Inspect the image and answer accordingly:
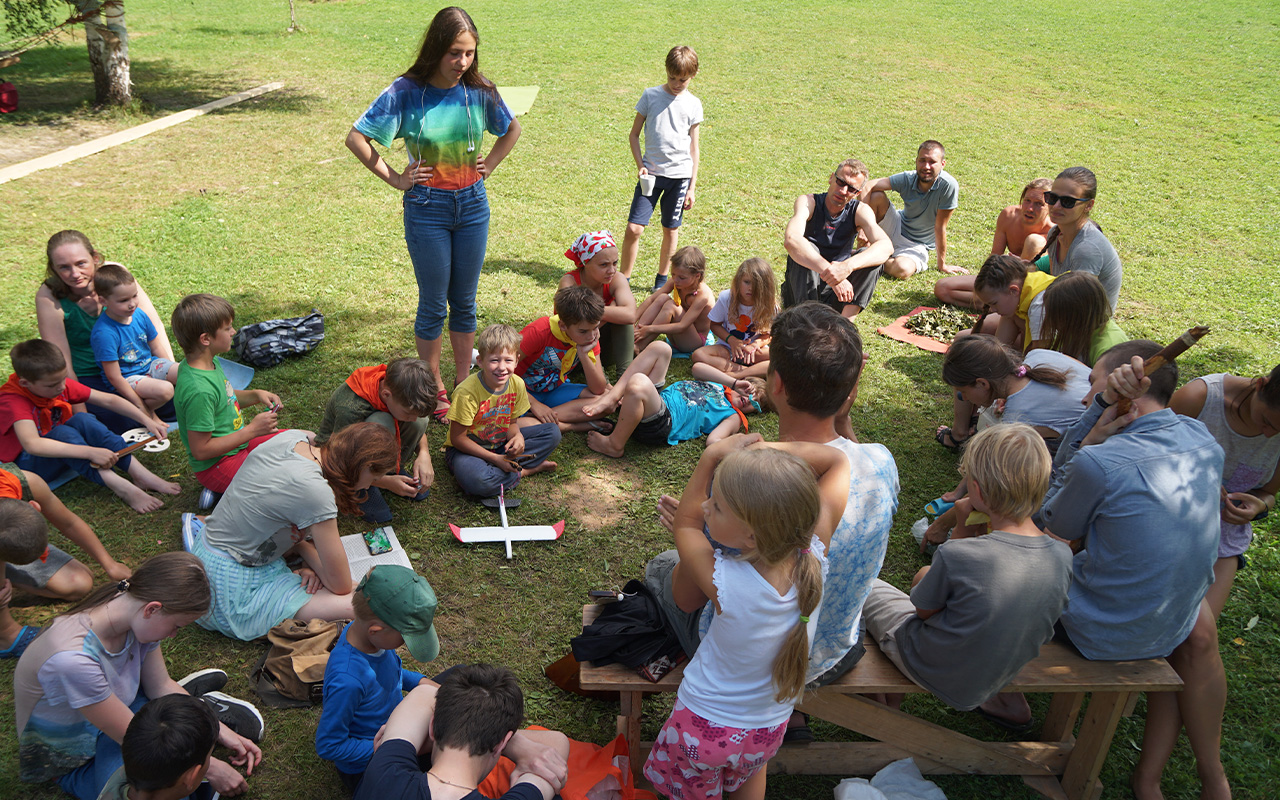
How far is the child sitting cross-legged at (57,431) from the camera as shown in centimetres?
437

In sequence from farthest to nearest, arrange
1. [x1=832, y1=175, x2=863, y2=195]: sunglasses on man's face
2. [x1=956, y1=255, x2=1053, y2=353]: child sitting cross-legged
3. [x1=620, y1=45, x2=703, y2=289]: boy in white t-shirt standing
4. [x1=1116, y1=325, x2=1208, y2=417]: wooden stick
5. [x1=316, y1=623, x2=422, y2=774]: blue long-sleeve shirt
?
1. [x1=620, y1=45, x2=703, y2=289]: boy in white t-shirt standing
2. [x1=832, y1=175, x2=863, y2=195]: sunglasses on man's face
3. [x1=956, y1=255, x2=1053, y2=353]: child sitting cross-legged
4. [x1=1116, y1=325, x2=1208, y2=417]: wooden stick
5. [x1=316, y1=623, x2=422, y2=774]: blue long-sleeve shirt

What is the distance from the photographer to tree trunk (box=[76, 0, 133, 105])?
11836 millimetres

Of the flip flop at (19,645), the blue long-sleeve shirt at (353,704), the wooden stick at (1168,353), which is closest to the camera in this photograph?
the blue long-sleeve shirt at (353,704)

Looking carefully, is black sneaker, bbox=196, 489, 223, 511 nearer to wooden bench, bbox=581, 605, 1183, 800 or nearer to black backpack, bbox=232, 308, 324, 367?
black backpack, bbox=232, 308, 324, 367

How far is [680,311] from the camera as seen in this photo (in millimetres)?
6441

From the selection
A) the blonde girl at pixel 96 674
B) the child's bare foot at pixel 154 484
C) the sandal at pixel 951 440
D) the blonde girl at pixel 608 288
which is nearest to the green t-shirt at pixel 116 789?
the blonde girl at pixel 96 674

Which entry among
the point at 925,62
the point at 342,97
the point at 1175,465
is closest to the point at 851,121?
the point at 925,62

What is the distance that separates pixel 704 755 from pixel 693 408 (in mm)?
3093

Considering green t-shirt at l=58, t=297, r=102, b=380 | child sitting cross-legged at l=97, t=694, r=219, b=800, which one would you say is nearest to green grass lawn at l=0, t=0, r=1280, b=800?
child sitting cross-legged at l=97, t=694, r=219, b=800

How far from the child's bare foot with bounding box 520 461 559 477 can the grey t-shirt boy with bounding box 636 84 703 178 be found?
3514 millimetres

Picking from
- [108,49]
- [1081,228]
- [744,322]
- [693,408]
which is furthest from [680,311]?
[108,49]

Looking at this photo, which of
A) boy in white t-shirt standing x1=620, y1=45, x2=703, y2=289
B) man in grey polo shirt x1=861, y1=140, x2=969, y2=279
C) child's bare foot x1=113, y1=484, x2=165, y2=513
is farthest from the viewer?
man in grey polo shirt x1=861, y1=140, x2=969, y2=279

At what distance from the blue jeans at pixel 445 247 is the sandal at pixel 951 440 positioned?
3284mm

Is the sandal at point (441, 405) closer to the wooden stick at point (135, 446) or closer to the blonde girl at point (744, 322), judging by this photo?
the wooden stick at point (135, 446)
